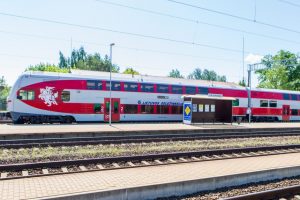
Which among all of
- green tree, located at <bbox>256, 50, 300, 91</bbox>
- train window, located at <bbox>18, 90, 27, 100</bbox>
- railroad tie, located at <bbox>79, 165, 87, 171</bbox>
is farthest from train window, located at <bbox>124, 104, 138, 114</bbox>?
green tree, located at <bbox>256, 50, 300, 91</bbox>

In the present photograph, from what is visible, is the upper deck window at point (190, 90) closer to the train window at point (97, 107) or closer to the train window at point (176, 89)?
the train window at point (176, 89)

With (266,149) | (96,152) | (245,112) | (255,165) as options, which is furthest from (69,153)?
(245,112)

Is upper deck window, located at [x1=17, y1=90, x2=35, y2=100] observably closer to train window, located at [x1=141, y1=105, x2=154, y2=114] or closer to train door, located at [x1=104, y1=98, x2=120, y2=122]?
train door, located at [x1=104, y1=98, x2=120, y2=122]

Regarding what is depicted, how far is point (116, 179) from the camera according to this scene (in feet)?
24.9

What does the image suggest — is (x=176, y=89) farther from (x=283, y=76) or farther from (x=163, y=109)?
(x=283, y=76)

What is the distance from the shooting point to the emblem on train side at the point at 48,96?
23250mm

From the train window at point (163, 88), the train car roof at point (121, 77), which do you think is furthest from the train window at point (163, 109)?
the train car roof at point (121, 77)

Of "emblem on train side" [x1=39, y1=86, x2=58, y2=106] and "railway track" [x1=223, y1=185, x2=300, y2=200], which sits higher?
"emblem on train side" [x1=39, y1=86, x2=58, y2=106]

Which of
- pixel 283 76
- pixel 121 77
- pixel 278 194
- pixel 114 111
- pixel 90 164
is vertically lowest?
pixel 278 194

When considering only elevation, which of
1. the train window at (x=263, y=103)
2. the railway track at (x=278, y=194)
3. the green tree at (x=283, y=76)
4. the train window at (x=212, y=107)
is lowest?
the railway track at (x=278, y=194)

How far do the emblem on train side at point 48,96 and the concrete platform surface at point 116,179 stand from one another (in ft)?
53.7

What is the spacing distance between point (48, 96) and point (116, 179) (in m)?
17.5

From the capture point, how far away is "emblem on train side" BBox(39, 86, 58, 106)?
2325cm

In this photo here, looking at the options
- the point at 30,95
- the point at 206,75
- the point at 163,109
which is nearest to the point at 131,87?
the point at 163,109
